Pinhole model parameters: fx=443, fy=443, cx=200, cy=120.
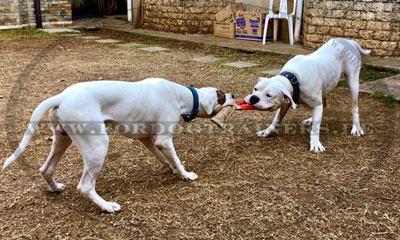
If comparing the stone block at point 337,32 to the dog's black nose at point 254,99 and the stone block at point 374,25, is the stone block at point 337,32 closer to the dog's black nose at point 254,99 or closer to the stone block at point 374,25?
the stone block at point 374,25

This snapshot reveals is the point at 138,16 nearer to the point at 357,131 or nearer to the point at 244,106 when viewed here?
the point at 357,131

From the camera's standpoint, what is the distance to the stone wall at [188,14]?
11.8 metres

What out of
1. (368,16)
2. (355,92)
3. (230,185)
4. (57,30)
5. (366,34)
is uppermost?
(368,16)

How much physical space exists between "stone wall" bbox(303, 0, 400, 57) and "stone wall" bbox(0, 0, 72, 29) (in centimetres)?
782

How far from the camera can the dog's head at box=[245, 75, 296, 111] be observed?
371 centimetres

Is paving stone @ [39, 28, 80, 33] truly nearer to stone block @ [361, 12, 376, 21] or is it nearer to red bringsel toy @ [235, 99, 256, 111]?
stone block @ [361, 12, 376, 21]

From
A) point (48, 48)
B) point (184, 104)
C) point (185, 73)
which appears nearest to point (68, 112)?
point (184, 104)

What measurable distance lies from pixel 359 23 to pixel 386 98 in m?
3.13

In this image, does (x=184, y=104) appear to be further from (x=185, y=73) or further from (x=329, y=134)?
(x=185, y=73)

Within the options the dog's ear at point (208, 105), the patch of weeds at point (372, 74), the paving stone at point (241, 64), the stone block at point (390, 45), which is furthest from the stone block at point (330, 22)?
the dog's ear at point (208, 105)

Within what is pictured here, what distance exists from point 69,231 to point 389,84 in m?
5.24

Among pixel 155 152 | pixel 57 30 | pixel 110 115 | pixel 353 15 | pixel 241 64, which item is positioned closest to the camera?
pixel 110 115

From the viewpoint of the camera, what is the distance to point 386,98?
5.79 m

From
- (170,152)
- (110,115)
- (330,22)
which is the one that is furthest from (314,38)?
(110,115)
